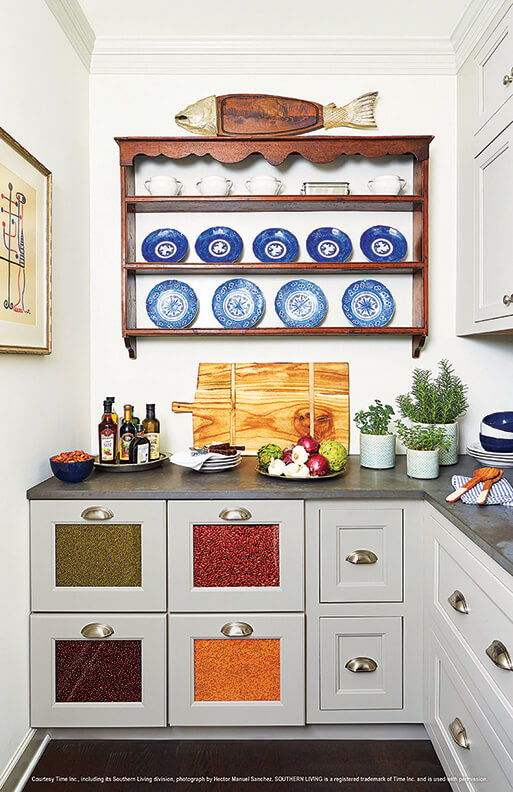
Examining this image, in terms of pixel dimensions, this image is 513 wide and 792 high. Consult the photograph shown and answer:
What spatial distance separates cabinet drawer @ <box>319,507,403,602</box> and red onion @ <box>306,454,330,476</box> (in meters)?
0.18

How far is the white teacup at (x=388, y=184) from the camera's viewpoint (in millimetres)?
2342

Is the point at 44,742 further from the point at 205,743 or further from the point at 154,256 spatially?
the point at 154,256

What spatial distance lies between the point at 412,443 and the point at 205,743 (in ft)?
4.22

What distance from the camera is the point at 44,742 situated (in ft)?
6.26

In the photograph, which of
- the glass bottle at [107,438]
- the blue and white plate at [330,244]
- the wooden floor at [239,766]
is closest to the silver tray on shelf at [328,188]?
the blue and white plate at [330,244]

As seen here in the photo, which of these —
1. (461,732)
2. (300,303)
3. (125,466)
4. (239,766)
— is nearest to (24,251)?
(125,466)

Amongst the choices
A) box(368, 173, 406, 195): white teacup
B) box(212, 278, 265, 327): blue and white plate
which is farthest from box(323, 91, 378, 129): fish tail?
box(212, 278, 265, 327): blue and white plate

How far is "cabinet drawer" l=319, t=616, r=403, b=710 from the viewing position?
1902 millimetres

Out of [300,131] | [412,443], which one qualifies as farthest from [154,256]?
[412,443]

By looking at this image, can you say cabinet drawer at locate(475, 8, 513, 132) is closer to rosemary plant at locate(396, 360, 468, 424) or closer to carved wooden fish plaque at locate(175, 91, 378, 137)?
carved wooden fish plaque at locate(175, 91, 378, 137)

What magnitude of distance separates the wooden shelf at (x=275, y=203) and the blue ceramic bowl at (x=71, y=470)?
111cm

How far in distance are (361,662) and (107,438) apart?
4.01ft

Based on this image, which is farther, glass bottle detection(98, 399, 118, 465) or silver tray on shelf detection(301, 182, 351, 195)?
silver tray on shelf detection(301, 182, 351, 195)

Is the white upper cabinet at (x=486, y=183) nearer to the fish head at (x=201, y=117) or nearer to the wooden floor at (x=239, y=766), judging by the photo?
the fish head at (x=201, y=117)
